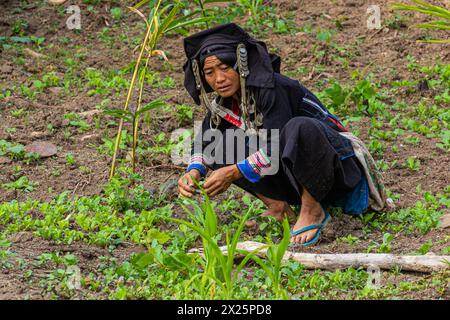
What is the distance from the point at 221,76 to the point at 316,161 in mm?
709

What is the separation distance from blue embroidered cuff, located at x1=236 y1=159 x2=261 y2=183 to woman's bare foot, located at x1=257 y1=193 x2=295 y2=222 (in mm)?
449

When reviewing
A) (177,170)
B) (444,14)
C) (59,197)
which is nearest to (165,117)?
(177,170)

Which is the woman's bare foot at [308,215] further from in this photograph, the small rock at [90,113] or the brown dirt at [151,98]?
the small rock at [90,113]

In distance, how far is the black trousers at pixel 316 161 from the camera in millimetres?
4453

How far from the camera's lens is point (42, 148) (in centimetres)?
596

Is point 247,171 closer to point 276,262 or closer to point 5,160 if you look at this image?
point 276,262

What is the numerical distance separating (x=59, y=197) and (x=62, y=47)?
2.78m

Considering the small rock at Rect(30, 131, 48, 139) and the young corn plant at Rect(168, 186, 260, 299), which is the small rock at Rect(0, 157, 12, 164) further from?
the young corn plant at Rect(168, 186, 260, 299)

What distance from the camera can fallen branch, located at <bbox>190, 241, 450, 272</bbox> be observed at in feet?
13.2

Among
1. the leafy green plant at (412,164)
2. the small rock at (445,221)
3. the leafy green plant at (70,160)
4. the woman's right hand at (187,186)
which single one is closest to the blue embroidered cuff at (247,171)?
the woman's right hand at (187,186)

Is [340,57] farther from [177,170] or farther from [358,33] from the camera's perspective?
[177,170]

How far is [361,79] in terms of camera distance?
6965 millimetres

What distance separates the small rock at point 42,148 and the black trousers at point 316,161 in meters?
1.83

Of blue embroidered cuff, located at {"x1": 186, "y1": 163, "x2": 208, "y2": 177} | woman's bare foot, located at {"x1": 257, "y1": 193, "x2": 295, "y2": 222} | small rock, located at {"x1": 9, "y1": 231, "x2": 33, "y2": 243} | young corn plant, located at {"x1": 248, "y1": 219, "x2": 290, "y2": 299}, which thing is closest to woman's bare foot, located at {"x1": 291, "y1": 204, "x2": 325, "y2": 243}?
woman's bare foot, located at {"x1": 257, "y1": 193, "x2": 295, "y2": 222}
